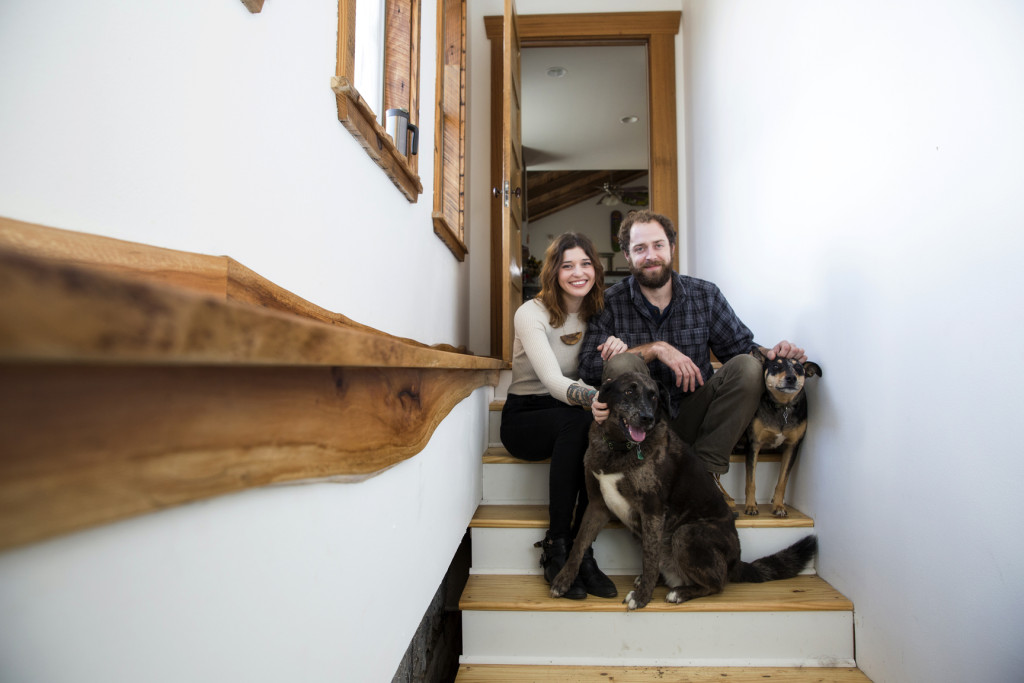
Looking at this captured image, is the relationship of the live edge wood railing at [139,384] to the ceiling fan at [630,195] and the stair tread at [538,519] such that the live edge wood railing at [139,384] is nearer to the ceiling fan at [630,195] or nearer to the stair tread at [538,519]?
the stair tread at [538,519]

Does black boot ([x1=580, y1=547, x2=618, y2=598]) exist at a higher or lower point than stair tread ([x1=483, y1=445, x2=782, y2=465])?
lower

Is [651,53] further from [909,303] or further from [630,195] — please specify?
[630,195]

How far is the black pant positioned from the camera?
1.89 meters

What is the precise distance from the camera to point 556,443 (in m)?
1.95

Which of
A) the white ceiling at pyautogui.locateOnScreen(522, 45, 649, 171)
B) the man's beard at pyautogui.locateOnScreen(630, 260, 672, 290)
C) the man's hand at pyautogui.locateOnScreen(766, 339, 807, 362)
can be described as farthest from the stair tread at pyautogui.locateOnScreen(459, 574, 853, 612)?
the white ceiling at pyautogui.locateOnScreen(522, 45, 649, 171)

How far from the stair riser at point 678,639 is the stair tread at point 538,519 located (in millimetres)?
311

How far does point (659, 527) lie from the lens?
171cm

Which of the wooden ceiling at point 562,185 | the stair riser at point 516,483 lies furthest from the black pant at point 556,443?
the wooden ceiling at point 562,185

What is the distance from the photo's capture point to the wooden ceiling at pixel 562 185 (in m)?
8.70

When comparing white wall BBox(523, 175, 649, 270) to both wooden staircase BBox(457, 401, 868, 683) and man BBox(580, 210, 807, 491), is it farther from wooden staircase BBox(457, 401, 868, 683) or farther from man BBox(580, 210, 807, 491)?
wooden staircase BBox(457, 401, 868, 683)

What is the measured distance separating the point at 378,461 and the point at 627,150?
734 centimetres

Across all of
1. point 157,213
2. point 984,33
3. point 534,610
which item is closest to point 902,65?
point 984,33

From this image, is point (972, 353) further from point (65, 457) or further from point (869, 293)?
point (65, 457)

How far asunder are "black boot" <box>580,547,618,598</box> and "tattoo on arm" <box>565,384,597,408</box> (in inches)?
19.9
